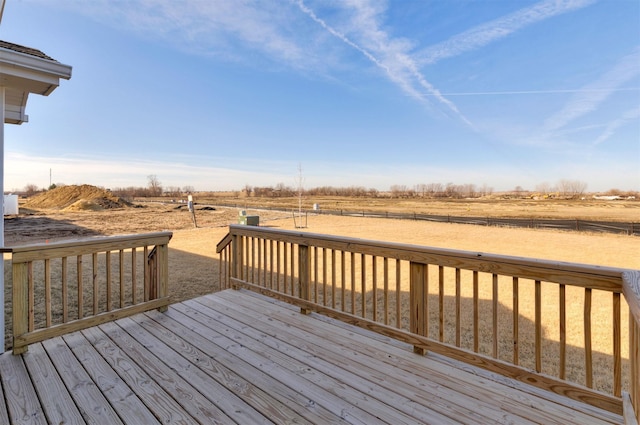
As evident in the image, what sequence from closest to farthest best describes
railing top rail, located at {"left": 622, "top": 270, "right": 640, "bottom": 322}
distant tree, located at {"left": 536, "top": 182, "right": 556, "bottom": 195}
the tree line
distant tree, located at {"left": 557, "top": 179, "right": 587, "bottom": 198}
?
railing top rail, located at {"left": 622, "top": 270, "right": 640, "bottom": 322} → the tree line → distant tree, located at {"left": 557, "top": 179, "right": 587, "bottom": 198} → distant tree, located at {"left": 536, "top": 182, "right": 556, "bottom": 195}

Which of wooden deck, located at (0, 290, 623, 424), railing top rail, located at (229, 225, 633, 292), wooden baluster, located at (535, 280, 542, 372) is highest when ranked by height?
railing top rail, located at (229, 225, 633, 292)

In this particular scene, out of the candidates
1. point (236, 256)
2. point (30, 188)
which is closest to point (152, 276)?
point (236, 256)

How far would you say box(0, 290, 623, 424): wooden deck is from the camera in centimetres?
164

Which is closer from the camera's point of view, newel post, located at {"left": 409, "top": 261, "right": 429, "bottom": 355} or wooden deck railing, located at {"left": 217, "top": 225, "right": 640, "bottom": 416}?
wooden deck railing, located at {"left": 217, "top": 225, "right": 640, "bottom": 416}

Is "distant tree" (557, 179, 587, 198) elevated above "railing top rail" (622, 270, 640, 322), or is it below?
above

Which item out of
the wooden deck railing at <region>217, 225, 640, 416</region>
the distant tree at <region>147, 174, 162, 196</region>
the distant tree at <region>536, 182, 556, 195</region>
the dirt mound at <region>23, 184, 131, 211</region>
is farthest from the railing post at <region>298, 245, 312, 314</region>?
the distant tree at <region>536, 182, 556, 195</region>

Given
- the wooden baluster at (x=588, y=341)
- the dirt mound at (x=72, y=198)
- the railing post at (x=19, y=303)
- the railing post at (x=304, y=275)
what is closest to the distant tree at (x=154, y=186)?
the dirt mound at (x=72, y=198)

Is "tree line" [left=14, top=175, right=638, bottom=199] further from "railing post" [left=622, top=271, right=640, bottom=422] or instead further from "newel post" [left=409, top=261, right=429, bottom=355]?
"railing post" [left=622, top=271, right=640, bottom=422]

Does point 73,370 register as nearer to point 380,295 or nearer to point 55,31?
point 380,295

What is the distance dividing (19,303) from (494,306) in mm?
3558

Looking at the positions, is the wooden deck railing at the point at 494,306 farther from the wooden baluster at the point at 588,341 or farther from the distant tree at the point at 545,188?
the distant tree at the point at 545,188

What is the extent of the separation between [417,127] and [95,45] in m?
37.0

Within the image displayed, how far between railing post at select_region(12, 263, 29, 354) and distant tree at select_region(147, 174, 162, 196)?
85.1m

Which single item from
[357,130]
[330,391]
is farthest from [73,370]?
[357,130]
